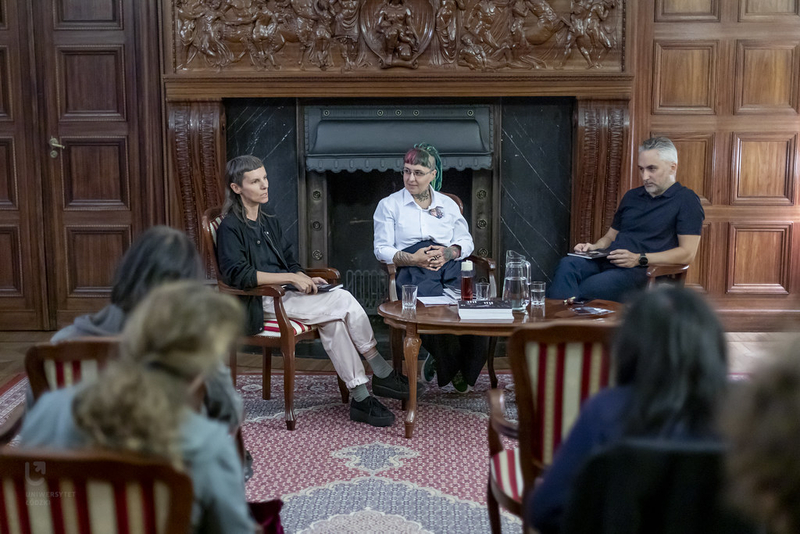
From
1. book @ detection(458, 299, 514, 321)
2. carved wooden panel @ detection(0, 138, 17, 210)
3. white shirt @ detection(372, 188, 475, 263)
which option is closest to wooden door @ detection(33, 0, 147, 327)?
carved wooden panel @ detection(0, 138, 17, 210)

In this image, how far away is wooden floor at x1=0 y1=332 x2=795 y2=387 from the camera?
4.21 meters

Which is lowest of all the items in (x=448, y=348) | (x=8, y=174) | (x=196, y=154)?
(x=448, y=348)

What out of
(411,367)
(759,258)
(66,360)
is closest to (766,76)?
(759,258)

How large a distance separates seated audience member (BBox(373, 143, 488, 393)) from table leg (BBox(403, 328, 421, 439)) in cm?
53

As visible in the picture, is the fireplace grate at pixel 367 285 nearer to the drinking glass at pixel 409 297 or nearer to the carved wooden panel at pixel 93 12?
the drinking glass at pixel 409 297

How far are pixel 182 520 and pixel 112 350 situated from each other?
68 cm

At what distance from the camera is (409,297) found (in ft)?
10.4

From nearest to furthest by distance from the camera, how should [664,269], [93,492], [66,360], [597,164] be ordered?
[93,492]
[66,360]
[664,269]
[597,164]

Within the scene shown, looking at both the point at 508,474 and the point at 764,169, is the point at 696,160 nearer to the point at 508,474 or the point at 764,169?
the point at 764,169

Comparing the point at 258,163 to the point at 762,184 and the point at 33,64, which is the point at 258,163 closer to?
the point at 33,64

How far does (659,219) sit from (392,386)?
1608mm

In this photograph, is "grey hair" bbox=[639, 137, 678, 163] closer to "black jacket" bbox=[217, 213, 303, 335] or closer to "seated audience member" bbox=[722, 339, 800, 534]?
"black jacket" bbox=[217, 213, 303, 335]

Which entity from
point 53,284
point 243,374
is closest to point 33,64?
point 53,284

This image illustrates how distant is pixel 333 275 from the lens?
12.3 ft
